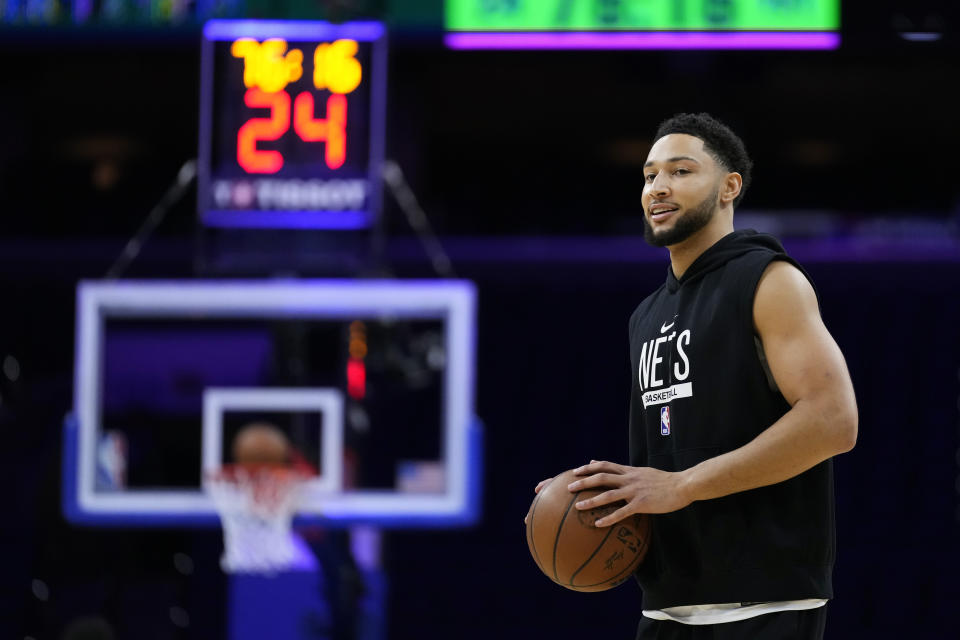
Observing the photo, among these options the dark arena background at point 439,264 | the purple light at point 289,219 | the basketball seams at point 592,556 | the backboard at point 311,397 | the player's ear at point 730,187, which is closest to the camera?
the basketball seams at point 592,556

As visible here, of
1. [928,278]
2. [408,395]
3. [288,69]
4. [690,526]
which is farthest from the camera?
[408,395]

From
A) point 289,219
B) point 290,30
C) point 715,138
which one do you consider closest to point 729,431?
point 715,138

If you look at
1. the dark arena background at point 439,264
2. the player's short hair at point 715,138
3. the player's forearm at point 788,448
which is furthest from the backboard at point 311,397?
the player's forearm at point 788,448

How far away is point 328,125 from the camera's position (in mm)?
7180

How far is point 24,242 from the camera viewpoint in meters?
9.91

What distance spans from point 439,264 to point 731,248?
666cm

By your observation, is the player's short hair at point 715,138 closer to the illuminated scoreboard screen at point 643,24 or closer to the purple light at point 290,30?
the purple light at point 290,30

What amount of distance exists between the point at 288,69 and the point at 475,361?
376 cm

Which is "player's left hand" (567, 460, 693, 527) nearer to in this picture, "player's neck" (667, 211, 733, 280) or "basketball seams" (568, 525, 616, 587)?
"basketball seams" (568, 525, 616, 587)

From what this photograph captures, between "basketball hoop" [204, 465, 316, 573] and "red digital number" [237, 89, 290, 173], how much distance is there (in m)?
1.65

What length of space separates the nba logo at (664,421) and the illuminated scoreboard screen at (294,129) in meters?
4.70

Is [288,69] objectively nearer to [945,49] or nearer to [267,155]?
[267,155]

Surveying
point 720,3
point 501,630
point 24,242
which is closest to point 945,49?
point 720,3

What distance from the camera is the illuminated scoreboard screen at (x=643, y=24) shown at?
789cm
